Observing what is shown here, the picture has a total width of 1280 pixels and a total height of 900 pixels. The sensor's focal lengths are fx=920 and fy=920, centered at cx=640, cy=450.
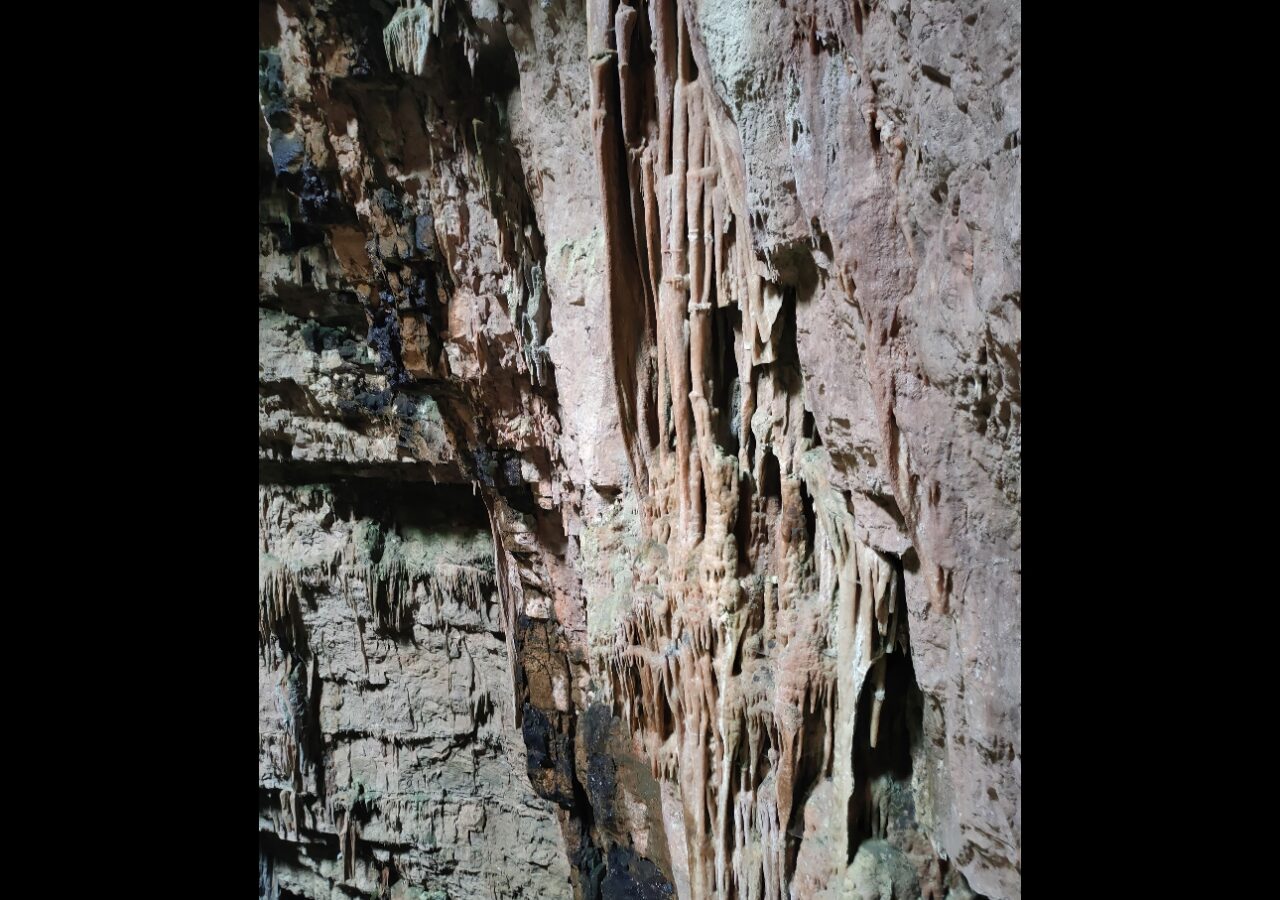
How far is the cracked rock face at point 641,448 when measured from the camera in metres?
2.16

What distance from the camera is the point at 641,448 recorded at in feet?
13.8

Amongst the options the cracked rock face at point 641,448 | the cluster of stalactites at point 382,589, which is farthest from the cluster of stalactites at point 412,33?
the cluster of stalactites at point 382,589

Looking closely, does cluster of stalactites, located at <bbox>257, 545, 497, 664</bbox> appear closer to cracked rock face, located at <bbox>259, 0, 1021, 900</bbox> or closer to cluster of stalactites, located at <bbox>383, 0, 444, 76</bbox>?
cracked rock face, located at <bbox>259, 0, 1021, 900</bbox>

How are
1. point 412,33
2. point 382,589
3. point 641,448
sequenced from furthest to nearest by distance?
point 382,589, point 412,33, point 641,448

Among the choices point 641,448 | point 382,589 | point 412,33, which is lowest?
point 382,589

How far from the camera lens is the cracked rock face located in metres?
2.16

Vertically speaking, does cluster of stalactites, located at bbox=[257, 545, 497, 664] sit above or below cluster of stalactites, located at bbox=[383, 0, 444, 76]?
below

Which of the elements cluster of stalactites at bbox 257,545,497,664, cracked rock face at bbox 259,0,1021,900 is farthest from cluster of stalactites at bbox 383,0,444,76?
cluster of stalactites at bbox 257,545,497,664

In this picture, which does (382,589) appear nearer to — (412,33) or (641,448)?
(641,448)

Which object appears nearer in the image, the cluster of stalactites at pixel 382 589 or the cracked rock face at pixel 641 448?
the cracked rock face at pixel 641 448

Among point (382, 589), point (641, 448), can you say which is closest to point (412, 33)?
point (641, 448)

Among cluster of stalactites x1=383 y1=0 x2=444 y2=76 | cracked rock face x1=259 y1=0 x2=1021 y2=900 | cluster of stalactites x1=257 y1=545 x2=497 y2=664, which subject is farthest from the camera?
cluster of stalactites x1=257 y1=545 x2=497 y2=664

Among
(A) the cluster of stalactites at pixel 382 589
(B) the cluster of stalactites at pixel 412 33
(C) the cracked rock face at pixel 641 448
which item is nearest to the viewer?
(C) the cracked rock face at pixel 641 448

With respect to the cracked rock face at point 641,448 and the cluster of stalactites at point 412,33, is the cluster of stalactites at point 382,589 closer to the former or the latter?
the cracked rock face at point 641,448
